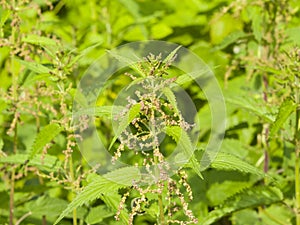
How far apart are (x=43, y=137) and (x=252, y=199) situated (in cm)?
98

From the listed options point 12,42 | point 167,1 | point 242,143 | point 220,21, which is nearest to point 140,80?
point 12,42

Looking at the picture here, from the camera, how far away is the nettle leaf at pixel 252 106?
249cm

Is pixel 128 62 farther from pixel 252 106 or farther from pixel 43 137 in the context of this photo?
pixel 252 106

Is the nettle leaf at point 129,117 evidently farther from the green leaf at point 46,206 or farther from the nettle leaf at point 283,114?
the green leaf at point 46,206

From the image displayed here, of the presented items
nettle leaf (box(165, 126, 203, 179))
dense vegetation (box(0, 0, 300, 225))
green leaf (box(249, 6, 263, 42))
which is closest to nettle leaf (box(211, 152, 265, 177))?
dense vegetation (box(0, 0, 300, 225))

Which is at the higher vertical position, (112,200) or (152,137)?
(152,137)

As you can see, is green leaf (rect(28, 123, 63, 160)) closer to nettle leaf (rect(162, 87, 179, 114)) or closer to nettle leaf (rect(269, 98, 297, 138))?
nettle leaf (rect(162, 87, 179, 114))

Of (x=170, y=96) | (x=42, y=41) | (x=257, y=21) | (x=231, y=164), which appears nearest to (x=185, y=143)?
(x=170, y=96)

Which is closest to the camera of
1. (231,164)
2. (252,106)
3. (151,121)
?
(151,121)

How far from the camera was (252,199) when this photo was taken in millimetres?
2426

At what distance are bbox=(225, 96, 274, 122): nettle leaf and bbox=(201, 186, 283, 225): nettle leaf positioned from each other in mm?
307

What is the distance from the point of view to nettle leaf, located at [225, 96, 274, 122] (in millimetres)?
2486

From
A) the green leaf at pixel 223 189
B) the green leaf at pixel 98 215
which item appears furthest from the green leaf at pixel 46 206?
the green leaf at pixel 223 189

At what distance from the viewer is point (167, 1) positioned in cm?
510
